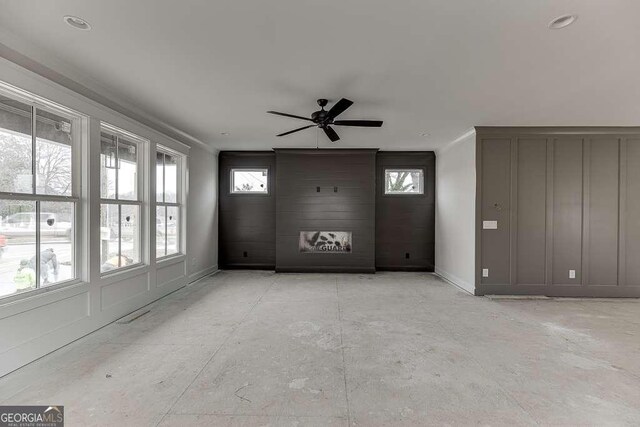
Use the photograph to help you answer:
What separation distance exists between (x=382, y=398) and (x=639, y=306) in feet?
15.7

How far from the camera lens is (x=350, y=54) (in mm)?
2520

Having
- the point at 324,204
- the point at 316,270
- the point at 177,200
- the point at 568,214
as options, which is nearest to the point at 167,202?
the point at 177,200

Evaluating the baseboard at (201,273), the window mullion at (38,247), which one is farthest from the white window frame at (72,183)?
the baseboard at (201,273)

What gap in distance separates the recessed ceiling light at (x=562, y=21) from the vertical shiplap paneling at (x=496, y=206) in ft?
9.11

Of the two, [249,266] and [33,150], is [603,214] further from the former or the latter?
[33,150]

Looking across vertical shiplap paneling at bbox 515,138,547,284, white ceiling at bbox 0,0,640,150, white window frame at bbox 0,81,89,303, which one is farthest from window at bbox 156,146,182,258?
vertical shiplap paneling at bbox 515,138,547,284

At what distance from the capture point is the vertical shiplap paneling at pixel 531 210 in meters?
4.69

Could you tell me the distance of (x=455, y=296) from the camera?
15.5ft

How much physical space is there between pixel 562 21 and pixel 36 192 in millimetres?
4609

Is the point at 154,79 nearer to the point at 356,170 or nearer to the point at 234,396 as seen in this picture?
the point at 234,396

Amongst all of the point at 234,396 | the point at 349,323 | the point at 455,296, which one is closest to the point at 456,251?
the point at 455,296

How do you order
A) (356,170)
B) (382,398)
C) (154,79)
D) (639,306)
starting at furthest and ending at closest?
1. (356,170)
2. (639,306)
3. (154,79)
4. (382,398)

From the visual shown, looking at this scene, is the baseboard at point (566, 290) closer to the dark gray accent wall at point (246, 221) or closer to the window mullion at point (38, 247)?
the dark gray accent wall at point (246, 221)

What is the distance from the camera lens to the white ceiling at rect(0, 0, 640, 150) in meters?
1.97
